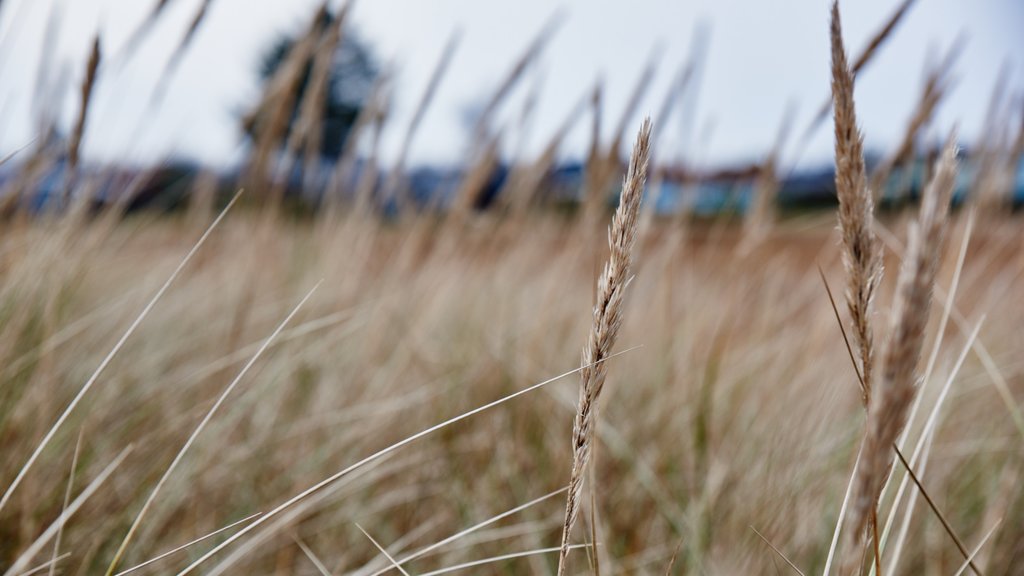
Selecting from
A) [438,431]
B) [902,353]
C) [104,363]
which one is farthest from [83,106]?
[902,353]

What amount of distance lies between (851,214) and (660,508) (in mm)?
673

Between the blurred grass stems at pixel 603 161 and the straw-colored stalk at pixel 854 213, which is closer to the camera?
the straw-colored stalk at pixel 854 213

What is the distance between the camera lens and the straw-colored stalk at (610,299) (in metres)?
0.32

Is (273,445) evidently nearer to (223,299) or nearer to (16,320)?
(16,320)

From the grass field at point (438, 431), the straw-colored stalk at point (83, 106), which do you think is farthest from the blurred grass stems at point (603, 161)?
the straw-colored stalk at point (83, 106)

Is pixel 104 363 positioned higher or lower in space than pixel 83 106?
lower

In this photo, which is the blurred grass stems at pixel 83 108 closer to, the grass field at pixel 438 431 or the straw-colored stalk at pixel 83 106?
the straw-colored stalk at pixel 83 106

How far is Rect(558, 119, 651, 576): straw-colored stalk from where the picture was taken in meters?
0.32

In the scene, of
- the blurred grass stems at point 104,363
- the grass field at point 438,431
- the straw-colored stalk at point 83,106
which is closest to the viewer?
the blurred grass stems at point 104,363

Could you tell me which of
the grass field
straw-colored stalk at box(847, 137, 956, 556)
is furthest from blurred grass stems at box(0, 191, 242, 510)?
straw-colored stalk at box(847, 137, 956, 556)

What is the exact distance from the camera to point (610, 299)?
0.32 m

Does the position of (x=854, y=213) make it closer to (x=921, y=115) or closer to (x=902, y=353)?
(x=902, y=353)

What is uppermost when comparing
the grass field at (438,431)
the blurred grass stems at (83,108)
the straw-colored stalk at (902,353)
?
the blurred grass stems at (83,108)

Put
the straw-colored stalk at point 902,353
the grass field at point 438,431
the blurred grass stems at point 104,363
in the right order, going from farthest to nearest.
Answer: the grass field at point 438,431 → the blurred grass stems at point 104,363 → the straw-colored stalk at point 902,353
